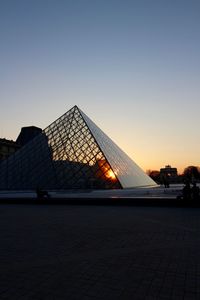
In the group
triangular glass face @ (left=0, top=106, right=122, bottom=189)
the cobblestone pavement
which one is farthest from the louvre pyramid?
the cobblestone pavement

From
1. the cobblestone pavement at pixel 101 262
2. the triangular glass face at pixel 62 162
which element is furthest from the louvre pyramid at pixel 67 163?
the cobblestone pavement at pixel 101 262

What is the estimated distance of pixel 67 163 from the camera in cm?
2731

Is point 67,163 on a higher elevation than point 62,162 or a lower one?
lower

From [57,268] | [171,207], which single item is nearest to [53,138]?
[171,207]

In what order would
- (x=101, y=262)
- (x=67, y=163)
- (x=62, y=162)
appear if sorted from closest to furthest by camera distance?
(x=101, y=262) < (x=67, y=163) < (x=62, y=162)

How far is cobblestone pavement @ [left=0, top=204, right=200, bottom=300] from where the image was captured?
3.38 metres

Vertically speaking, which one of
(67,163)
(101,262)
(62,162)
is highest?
(62,162)

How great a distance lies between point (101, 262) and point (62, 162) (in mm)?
23265

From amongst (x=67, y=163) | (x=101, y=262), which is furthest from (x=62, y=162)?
(x=101, y=262)

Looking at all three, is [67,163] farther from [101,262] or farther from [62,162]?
[101,262]

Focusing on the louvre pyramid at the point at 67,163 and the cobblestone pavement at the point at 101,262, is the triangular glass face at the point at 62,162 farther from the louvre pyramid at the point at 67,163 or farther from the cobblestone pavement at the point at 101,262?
the cobblestone pavement at the point at 101,262

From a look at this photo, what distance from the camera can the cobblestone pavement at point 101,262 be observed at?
338cm

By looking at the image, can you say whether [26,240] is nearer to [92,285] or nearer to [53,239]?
[53,239]

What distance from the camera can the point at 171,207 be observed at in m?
12.3
